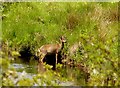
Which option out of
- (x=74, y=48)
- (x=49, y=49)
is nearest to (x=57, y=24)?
(x=49, y=49)

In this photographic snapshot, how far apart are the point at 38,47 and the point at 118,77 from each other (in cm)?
888

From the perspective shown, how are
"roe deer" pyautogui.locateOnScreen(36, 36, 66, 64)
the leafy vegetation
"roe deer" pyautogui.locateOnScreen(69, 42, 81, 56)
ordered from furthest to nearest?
1. the leafy vegetation
2. "roe deer" pyautogui.locateOnScreen(36, 36, 66, 64)
3. "roe deer" pyautogui.locateOnScreen(69, 42, 81, 56)

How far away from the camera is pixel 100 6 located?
20656 mm

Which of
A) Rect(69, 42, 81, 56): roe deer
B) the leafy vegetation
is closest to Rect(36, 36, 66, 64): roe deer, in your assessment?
the leafy vegetation

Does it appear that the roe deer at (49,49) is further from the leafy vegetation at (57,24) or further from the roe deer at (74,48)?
the roe deer at (74,48)

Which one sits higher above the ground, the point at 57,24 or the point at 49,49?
the point at 57,24

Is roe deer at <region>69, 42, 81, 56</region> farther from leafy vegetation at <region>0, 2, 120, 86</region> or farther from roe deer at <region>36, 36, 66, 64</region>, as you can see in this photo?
roe deer at <region>36, 36, 66, 64</region>

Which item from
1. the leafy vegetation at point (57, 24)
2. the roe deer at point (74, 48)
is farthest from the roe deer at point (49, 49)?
the roe deer at point (74, 48)

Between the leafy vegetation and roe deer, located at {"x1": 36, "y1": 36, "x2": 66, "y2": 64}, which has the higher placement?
the leafy vegetation

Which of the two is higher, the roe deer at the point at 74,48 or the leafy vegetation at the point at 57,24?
the leafy vegetation at the point at 57,24

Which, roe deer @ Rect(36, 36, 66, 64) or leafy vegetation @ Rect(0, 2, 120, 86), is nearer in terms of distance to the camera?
roe deer @ Rect(36, 36, 66, 64)

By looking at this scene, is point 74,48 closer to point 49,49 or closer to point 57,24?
point 49,49

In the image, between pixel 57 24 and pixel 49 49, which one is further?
pixel 57 24

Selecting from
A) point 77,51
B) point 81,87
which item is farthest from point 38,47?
point 81,87
